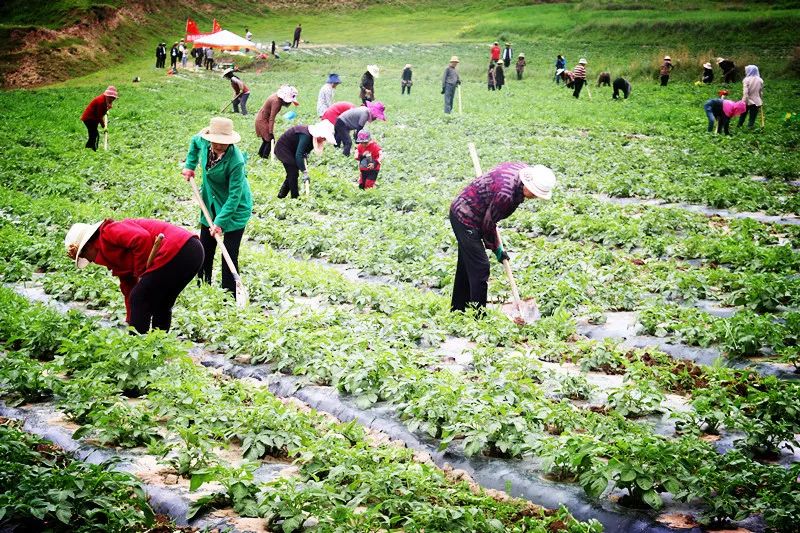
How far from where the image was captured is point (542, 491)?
5.50 meters

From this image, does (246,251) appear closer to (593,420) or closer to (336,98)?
(593,420)

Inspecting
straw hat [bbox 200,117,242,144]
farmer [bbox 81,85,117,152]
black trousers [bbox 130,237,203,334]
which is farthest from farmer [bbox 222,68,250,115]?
black trousers [bbox 130,237,203,334]

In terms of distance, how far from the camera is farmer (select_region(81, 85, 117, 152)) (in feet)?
67.5

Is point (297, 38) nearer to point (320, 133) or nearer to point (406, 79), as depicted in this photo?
point (406, 79)

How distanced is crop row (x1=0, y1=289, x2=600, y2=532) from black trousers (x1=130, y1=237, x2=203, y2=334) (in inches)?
14.1

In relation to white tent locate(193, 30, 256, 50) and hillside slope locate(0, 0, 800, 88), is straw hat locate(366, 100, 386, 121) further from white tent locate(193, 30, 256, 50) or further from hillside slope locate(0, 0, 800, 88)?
white tent locate(193, 30, 256, 50)

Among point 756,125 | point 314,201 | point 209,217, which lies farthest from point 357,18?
point 209,217

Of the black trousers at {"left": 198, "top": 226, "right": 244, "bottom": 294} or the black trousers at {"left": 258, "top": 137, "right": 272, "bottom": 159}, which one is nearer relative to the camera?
the black trousers at {"left": 198, "top": 226, "right": 244, "bottom": 294}

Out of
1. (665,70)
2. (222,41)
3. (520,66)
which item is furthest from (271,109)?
(222,41)

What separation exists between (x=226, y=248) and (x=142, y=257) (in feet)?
7.83

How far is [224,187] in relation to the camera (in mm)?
9664

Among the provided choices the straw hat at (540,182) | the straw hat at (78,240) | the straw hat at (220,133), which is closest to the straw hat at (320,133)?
the straw hat at (220,133)

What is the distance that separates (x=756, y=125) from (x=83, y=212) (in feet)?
65.2

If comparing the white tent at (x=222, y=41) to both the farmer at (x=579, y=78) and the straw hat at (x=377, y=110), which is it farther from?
the straw hat at (x=377, y=110)
